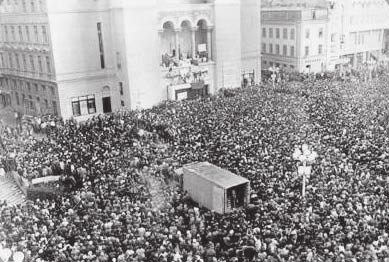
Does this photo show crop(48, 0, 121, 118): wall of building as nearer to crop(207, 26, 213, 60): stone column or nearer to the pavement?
crop(207, 26, 213, 60): stone column

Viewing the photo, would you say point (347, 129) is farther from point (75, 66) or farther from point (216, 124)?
point (75, 66)

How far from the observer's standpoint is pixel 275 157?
63.2 ft

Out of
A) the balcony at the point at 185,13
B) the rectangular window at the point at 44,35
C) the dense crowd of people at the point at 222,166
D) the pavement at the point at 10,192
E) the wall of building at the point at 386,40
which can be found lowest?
the pavement at the point at 10,192

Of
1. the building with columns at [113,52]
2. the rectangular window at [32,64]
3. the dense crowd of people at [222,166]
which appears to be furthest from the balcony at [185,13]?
the rectangular window at [32,64]

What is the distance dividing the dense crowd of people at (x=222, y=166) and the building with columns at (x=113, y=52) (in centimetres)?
665

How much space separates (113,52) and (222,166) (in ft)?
58.6

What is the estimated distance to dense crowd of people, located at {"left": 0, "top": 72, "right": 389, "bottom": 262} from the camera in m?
13.2

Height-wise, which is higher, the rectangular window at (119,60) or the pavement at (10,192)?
the rectangular window at (119,60)

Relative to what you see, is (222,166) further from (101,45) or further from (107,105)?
(101,45)

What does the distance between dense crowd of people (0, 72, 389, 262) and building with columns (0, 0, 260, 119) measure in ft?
21.8

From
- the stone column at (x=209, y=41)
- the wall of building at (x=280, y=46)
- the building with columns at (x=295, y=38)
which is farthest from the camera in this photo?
the wall of building at (x=280, y=46)

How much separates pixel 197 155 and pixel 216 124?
416 cm

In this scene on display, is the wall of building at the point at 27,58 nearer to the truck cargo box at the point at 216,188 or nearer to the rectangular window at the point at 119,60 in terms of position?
the rectangular window at the point at 119,60

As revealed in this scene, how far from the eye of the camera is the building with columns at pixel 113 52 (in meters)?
32.6
